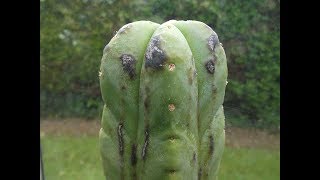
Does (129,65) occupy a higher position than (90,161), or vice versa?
(129,65)

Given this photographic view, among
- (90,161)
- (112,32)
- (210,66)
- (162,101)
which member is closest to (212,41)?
(210,66)

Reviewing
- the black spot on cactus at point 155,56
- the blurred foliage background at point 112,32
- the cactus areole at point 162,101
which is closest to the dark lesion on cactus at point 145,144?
the cactus areole at point 162,101

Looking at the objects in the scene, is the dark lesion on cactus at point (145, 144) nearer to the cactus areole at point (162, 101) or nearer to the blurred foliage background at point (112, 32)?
the cactus areole at point (162, 101)

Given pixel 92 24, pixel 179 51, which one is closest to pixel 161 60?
pixel 179 51

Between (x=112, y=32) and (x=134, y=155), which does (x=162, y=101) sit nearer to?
(x=134, y=155)

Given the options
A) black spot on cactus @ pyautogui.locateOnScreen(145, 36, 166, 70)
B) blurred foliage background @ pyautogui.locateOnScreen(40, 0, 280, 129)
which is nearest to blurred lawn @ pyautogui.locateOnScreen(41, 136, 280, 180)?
blurred foliage background @ pyautogui.locateOnScreen(40, 0, 280, 129)

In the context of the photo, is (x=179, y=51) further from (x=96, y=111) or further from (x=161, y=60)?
(x=96, y=111)

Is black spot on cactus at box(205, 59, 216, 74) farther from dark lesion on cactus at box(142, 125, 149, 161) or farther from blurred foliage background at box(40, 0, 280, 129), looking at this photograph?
blurred foliage background at box(40, 0, 280, 129)
